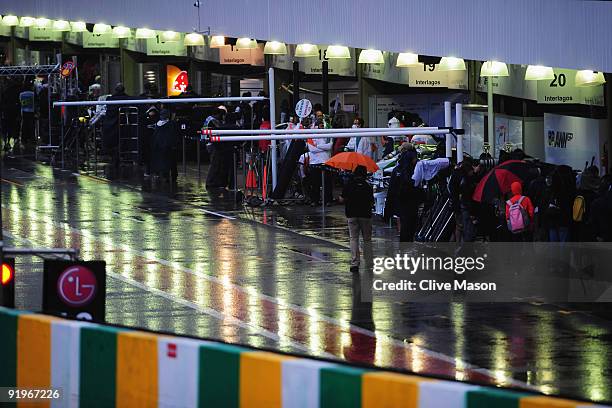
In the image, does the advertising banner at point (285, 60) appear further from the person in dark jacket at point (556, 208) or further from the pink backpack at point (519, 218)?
the pink backpack at point (519, 218)

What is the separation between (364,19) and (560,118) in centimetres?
571

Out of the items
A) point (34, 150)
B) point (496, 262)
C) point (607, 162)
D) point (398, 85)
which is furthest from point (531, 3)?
point (34, 150)

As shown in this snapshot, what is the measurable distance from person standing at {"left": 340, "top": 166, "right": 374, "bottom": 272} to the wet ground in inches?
19.1

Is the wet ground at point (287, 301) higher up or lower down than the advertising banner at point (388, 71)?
lower down

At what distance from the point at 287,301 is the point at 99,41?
1248 inches

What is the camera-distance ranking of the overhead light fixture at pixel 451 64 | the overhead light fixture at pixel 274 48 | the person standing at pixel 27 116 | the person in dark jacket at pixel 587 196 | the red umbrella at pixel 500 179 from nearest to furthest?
the person in dark jacket at pixel 587 196
the red umbrella at pixel 500 179
the overhead light fixture at pixel 451 64
the overhead light fixture at pixel 274 48
the person standing at pixel 27 116

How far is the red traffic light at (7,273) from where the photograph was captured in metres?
11.0

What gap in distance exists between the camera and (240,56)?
127 ft

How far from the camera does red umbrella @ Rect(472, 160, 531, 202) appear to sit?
1892 centimetres

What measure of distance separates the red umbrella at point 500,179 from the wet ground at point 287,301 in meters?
2.07

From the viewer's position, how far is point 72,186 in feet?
104

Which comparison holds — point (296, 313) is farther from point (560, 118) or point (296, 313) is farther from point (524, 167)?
point (560, 118)

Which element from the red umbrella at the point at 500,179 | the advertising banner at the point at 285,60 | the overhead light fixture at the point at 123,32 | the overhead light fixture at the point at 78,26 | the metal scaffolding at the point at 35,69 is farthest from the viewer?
the overhead light fixture at the point at 78,26

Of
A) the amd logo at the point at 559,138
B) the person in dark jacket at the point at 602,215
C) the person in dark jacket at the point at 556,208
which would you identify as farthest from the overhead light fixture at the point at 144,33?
the person in dark jacket at the point at 602,215
